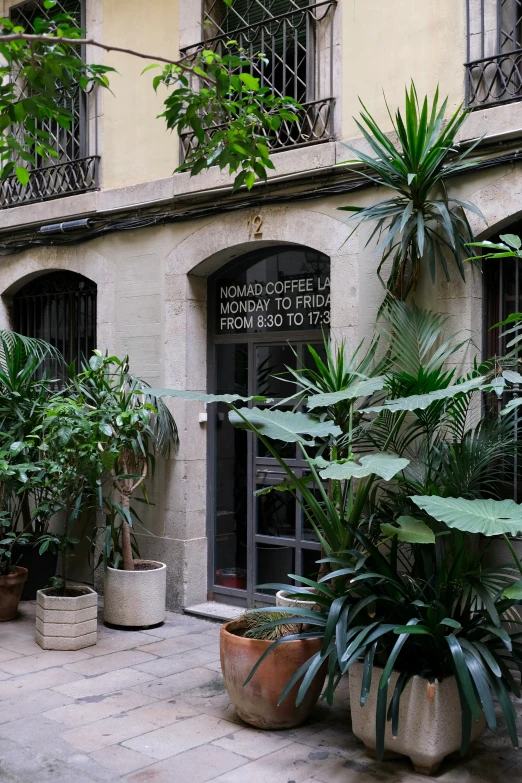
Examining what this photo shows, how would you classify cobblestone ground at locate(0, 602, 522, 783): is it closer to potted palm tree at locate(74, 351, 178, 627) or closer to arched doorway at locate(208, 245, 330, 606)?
potted palm tree at locate(74, 351, 178, 627)

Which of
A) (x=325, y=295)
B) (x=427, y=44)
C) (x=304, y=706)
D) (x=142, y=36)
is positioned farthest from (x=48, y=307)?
(x=304, y=706)

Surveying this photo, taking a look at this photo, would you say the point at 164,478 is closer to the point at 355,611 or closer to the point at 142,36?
the point at 355,611

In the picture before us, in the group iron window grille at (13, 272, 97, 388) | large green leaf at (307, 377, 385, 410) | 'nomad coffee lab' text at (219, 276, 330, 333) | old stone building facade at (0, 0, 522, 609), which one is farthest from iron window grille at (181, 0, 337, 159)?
large green leaf at (307, 377, 385, 410)

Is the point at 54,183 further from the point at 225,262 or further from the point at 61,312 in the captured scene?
the point at 225,262

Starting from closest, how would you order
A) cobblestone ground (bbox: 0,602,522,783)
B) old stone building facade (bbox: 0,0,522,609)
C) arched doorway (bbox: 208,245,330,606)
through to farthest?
cobblestone ground (bbox: 0,602,522,783), old stone building facade (bbox: 0,0,522,609), arched doorway (bbox: 208,245,330,606)

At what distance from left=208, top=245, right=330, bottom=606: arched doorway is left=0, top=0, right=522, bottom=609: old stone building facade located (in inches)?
0.7

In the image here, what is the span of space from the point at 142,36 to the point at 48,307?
284cm

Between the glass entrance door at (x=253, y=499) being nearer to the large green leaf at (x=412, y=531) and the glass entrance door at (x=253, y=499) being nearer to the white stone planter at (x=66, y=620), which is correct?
the white stone planter at (x=66, y=620)

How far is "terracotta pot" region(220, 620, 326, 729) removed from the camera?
4.95m

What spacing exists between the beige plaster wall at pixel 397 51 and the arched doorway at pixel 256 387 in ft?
4.28

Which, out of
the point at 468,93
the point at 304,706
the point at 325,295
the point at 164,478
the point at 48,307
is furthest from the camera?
the point at 48,307

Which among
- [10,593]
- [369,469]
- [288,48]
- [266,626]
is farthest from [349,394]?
[10,593]

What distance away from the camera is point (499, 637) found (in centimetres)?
456

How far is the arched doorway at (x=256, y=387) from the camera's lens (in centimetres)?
723
